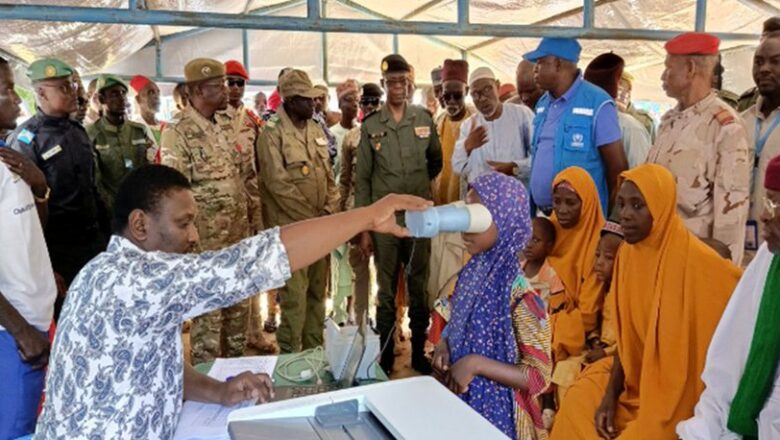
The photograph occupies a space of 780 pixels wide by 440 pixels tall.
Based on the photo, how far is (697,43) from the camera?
298cm

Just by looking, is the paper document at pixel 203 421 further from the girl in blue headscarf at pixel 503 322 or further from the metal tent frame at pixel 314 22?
the metal tent frame at pixel 314 22

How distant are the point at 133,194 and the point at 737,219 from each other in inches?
102

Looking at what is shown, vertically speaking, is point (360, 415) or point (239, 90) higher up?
point (239, 90)

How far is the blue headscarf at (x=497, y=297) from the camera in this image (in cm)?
186

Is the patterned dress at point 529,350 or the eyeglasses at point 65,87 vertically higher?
the eyeglasses at point 65,87

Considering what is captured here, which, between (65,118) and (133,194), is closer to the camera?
(133,194)

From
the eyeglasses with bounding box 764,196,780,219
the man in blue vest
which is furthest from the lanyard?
the eyeglasses with bounding box 764,196,780,219

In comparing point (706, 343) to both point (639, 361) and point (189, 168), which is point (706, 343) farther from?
point (189, 168)

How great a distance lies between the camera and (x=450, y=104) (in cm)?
446

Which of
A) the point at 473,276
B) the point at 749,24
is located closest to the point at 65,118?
the point at 473,276

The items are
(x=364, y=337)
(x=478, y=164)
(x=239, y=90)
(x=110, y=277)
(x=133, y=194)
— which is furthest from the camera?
(x=239, y=90)

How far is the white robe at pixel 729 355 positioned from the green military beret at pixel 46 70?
334cm

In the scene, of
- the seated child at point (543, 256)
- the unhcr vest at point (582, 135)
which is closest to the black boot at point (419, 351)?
the seated child at point (543, 256)

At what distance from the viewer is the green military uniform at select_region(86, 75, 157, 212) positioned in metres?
4.25
